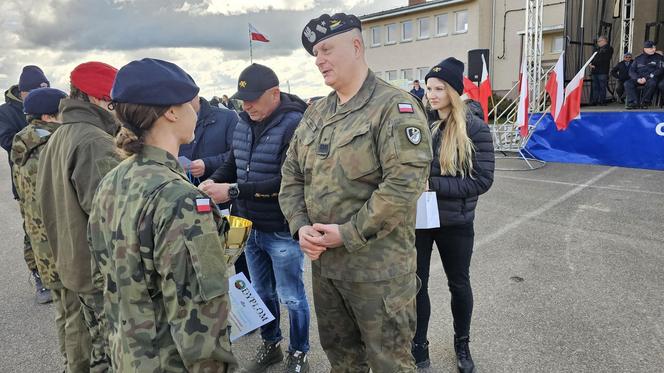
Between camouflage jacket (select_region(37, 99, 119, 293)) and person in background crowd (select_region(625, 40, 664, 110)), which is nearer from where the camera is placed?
camouflage jacket (select_region(37, 99, 119, 293))

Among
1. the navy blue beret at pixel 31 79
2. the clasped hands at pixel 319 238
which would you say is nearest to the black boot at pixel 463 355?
the clasped hands at pixel 319 238

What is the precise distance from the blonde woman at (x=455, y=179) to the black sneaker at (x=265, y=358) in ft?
3.09

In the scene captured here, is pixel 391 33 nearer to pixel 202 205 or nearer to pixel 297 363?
pixel 297 363

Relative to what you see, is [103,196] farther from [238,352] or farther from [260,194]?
[238,352]

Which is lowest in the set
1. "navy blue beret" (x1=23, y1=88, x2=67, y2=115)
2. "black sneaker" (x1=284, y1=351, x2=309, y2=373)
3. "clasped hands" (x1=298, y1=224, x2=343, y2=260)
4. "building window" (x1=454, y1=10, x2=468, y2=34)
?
"black sneaker" (x1=284, y1=351, x2=309, y2=373)

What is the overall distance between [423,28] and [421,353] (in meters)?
28.3

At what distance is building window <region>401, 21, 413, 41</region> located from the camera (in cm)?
2877

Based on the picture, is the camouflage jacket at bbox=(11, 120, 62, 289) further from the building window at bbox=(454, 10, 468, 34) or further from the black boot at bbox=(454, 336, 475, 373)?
the building window at bbox=(454, 10, 468, 34)

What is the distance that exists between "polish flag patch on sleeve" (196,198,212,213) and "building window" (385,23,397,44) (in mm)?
30203

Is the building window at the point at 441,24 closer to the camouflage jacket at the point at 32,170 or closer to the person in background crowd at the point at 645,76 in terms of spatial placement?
the person in background crowd at the point at 645,76

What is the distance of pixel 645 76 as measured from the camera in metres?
10.3

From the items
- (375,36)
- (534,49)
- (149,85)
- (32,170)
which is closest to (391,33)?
(375,36)

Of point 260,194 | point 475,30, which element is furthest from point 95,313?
point 475,30

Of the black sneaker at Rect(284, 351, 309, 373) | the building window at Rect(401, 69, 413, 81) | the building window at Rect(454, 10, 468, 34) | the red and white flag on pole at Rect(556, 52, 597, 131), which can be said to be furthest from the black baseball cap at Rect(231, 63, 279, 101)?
the building window at Rect(401, 69, 413, 81)
